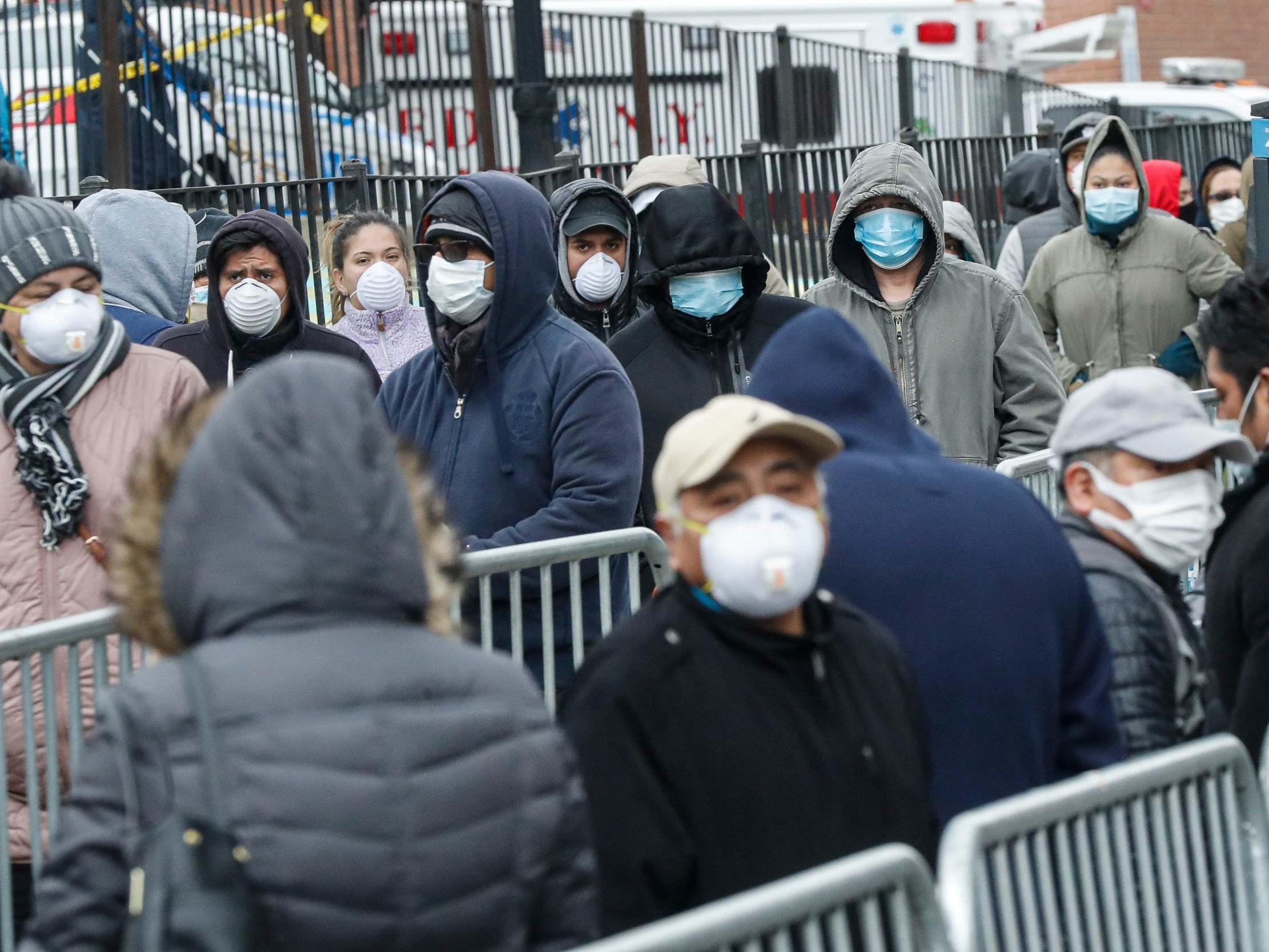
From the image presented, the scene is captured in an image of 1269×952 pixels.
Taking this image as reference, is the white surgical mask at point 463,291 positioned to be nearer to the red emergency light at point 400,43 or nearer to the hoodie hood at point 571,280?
the hoodie hood at point 571,280

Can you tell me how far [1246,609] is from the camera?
151 inches

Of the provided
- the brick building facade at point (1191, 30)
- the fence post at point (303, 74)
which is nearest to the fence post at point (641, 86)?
the fence post at point (303, 74)

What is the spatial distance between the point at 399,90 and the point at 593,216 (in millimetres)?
6387

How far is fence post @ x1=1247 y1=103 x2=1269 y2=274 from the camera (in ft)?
26.7

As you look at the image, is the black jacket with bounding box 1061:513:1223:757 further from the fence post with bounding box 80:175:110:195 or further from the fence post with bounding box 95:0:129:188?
the fence post with bounding box 95:0:129:188

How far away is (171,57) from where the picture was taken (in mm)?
11000

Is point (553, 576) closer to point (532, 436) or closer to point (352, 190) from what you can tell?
point (532, 436)

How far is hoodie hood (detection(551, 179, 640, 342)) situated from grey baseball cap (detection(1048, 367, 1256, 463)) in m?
3.26

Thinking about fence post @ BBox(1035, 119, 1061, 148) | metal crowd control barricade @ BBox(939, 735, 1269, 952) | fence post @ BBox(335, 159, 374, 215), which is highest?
fence post @ BBox(1035, 119, 1061, 148)

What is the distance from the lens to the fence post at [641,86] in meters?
13.5

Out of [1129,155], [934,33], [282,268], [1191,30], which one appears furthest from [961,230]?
[1191,30]

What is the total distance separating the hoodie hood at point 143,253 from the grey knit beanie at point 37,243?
195cm

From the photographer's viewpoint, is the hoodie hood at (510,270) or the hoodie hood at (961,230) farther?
the hoodie hood at (961,230)

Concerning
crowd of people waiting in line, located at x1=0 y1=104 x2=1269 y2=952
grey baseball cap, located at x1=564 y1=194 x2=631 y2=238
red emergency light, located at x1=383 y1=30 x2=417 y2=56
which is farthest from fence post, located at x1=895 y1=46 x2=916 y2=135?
crowd of people waiting in line, located at x1=0 y1=104 x2=1269 y2=952
